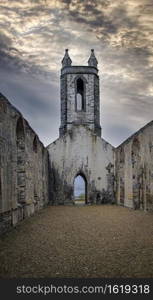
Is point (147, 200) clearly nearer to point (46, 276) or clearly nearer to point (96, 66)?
point (46, 276)

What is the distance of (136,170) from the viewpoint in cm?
1259

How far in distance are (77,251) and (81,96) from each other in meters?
21.1

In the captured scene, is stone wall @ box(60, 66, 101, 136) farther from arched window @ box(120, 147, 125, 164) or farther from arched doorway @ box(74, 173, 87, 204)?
arched window @ box(120, 147, 125, 164)

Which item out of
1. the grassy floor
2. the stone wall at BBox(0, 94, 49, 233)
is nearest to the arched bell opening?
the stone wall at BBox(0, 94, 49, 233)

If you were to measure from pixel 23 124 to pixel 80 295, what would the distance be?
6.89 meters

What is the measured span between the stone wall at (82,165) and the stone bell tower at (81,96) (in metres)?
5.77

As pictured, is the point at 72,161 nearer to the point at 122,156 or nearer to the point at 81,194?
the point at 122,156

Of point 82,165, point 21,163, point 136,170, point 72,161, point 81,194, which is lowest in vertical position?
point 81,194

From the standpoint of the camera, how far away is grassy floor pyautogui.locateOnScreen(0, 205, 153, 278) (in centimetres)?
366

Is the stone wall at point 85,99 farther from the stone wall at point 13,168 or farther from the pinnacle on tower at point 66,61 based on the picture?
the stone wall at point 13,168

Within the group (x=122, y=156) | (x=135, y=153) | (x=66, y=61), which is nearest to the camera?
(x=135, y=153)

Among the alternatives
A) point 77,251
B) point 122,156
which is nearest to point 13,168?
point 77,251

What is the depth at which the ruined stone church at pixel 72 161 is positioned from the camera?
7.16 m

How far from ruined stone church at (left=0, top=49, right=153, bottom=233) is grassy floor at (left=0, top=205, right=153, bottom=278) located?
100cm
